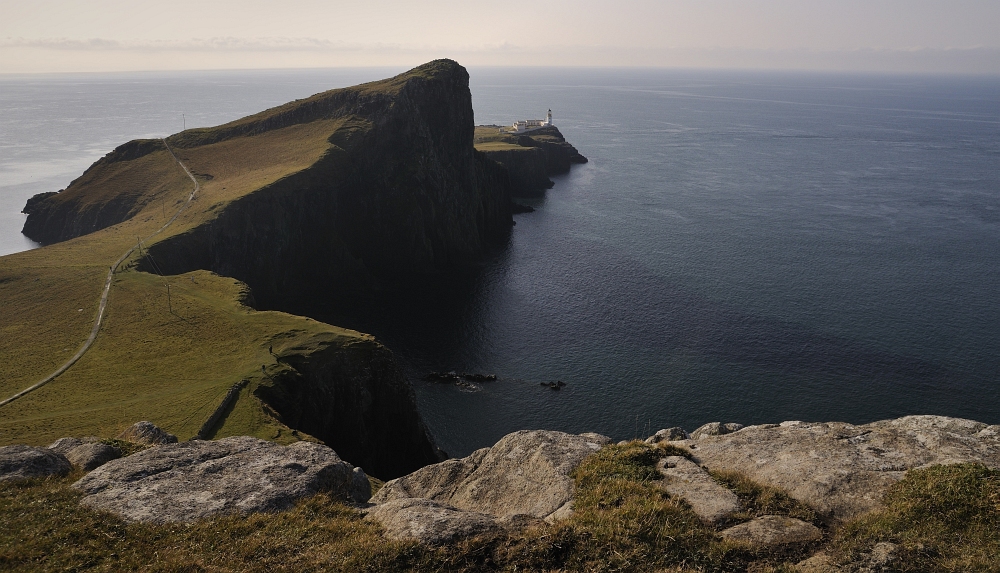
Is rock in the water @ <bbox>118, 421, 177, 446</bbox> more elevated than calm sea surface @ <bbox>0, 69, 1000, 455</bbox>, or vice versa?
rock in the water @ <bbox>118, 421, 177, 446</bbox>

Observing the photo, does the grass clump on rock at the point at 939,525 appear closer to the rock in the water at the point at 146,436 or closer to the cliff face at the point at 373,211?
the rock in the water at the point at 146,436

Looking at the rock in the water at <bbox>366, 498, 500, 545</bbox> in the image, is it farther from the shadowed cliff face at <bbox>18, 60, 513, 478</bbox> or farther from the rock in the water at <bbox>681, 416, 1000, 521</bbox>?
the shadowed cliff face at <bbox>18, 60, 513, 478</bbox>

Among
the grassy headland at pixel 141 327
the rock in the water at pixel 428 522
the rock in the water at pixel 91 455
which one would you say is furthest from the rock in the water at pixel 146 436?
the rock in the water at pixel 428 522

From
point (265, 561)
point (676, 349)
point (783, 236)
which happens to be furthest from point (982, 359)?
point (265, 561)

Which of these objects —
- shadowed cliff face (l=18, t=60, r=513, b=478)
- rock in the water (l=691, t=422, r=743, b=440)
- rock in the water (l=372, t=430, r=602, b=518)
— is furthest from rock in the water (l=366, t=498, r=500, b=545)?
shadowed cliff face (l=18, t=60, r=513, b=478)

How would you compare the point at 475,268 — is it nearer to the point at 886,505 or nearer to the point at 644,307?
the point at 644,307

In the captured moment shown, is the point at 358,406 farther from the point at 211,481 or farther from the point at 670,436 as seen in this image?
the point at 211,481

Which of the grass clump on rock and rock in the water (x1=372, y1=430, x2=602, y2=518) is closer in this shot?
the grass clump on rock
